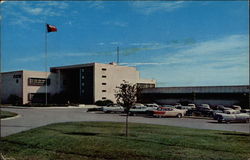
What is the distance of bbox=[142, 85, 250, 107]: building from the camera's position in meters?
41.0

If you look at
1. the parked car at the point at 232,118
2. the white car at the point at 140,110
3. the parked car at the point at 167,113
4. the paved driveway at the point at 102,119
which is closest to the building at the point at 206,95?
the white car at the point at 140,110

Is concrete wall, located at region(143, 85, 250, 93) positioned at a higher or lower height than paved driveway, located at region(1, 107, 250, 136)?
higher

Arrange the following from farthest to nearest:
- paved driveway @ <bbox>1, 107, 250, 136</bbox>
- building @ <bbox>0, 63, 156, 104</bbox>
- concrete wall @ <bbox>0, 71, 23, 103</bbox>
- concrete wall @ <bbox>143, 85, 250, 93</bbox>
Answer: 1. concrete wall @ <bbox>0, 71, 23, 103</bbox>
2. building @ <bbox>0, 63, 156, 104</bbox>
3. concrete wall @ <bbox>143, 85, 250, 93</bbox>
4. paved driveway @ <bbox>1, 107, 250, 136</bbox>

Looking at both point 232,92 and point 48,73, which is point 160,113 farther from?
point 48,73

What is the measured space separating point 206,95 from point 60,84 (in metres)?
30.5

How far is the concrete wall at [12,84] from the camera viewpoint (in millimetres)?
51031

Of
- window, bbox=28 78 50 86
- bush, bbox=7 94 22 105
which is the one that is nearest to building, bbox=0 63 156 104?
window, bbox=28 78 50 86

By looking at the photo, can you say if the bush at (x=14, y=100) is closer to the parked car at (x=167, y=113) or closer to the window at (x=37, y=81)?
the window at (x=37, y=81)

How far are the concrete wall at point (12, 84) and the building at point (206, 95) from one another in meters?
27.0

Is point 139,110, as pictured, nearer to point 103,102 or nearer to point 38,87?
point 103,102

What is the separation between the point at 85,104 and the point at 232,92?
84.7ft

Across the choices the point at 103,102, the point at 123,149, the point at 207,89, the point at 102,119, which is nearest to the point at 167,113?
the point at 102,119

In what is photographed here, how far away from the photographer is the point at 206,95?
4506 centimetres

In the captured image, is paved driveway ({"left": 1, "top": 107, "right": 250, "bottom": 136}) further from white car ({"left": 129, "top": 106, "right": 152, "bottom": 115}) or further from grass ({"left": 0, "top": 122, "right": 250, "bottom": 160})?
grass ({"left": 0, "top": 122, "right": 250, "bottom": 160})
